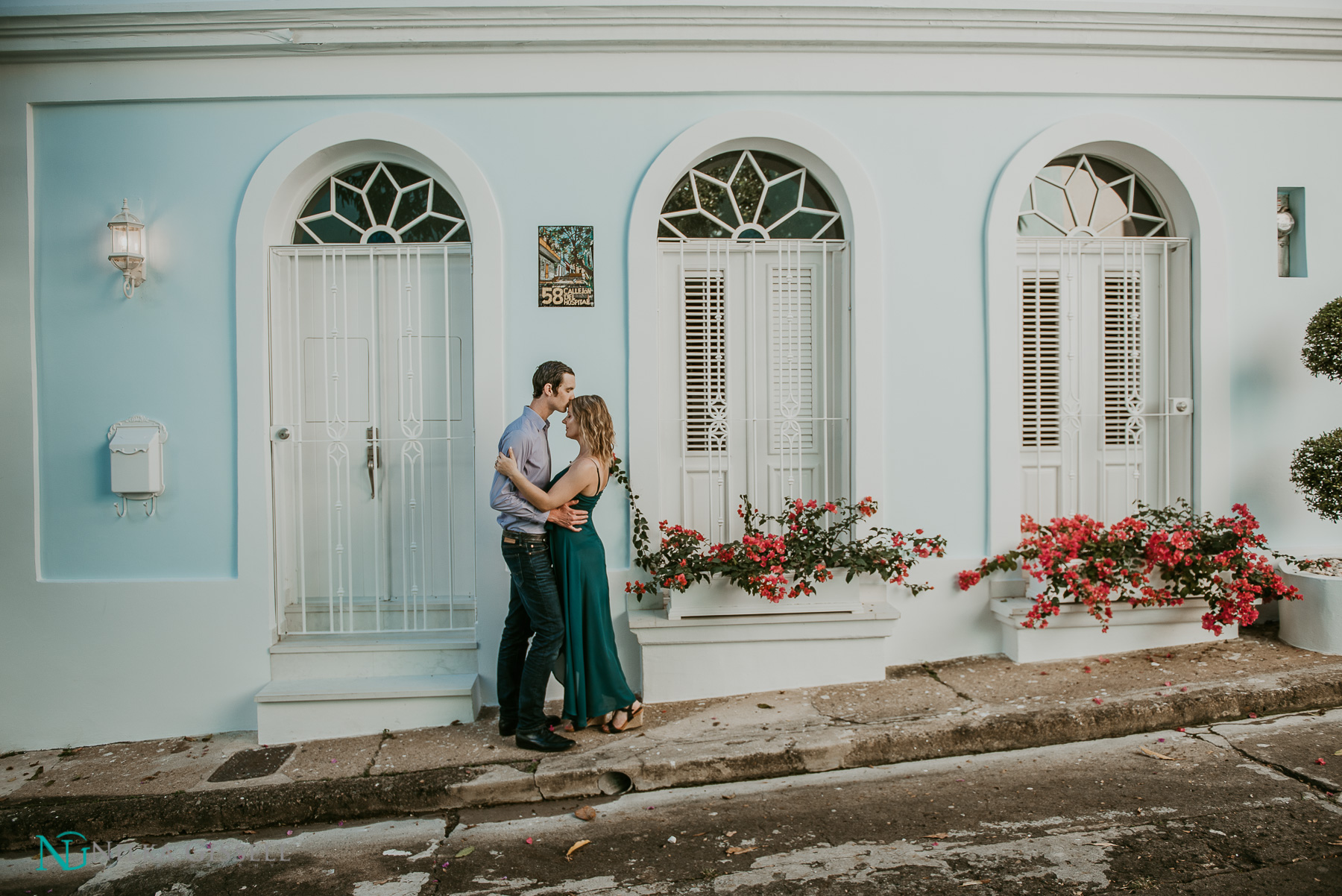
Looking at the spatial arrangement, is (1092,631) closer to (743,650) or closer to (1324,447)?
(1324,447)

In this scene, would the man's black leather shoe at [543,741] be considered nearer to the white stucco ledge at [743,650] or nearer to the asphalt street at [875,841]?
the asphalt street at [875,841]

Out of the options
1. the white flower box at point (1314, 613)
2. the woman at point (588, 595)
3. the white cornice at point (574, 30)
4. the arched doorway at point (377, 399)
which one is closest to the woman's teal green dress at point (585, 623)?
the woman at point (588, 595)

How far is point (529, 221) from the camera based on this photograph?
4.47 meters

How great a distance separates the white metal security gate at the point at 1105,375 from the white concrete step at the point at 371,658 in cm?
370

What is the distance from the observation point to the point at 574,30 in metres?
4.39

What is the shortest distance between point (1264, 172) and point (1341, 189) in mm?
552

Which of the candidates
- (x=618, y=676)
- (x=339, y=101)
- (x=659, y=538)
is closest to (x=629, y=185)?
(x=339, y=101)

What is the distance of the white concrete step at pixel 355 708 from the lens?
4.14 m

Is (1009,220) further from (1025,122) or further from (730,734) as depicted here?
(730,734)

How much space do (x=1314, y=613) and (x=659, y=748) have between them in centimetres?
405

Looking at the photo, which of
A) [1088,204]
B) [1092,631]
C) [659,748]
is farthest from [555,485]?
[1088,204]

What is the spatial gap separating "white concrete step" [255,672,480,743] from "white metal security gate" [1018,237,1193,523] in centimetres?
379

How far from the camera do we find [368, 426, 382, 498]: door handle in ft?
15.2

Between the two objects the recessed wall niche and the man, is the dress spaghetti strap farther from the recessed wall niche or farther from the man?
the recessed wall niche
